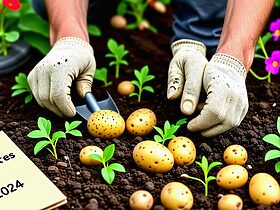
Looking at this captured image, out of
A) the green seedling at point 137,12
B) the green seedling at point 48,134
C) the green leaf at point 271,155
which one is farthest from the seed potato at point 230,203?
the green seedling at point 137,12

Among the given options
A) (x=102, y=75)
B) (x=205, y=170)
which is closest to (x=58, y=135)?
(x=205, y=170)

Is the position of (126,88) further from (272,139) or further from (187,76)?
(272,139)

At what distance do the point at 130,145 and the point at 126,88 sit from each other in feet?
1.42

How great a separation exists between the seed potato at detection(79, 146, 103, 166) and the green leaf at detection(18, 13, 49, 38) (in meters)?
0.97

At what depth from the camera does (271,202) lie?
1.83 metres

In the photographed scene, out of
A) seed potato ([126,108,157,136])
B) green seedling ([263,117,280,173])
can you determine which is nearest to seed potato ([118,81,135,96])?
seed potato ([126,108,157,136])

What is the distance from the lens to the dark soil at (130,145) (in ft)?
6.21

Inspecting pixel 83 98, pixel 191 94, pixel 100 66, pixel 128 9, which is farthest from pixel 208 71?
pixel 128 9

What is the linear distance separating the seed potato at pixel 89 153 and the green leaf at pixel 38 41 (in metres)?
0.93

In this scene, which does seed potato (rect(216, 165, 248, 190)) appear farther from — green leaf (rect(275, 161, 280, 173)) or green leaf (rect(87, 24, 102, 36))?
green leaf (rect(87, 24, 102, 36))

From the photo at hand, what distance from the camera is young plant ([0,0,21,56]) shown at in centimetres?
252

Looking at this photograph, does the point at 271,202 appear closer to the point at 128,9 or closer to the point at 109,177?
the point at 109,177

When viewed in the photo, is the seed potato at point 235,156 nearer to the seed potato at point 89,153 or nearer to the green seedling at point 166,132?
the green seedling at point 166,132

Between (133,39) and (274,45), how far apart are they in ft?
2.29
